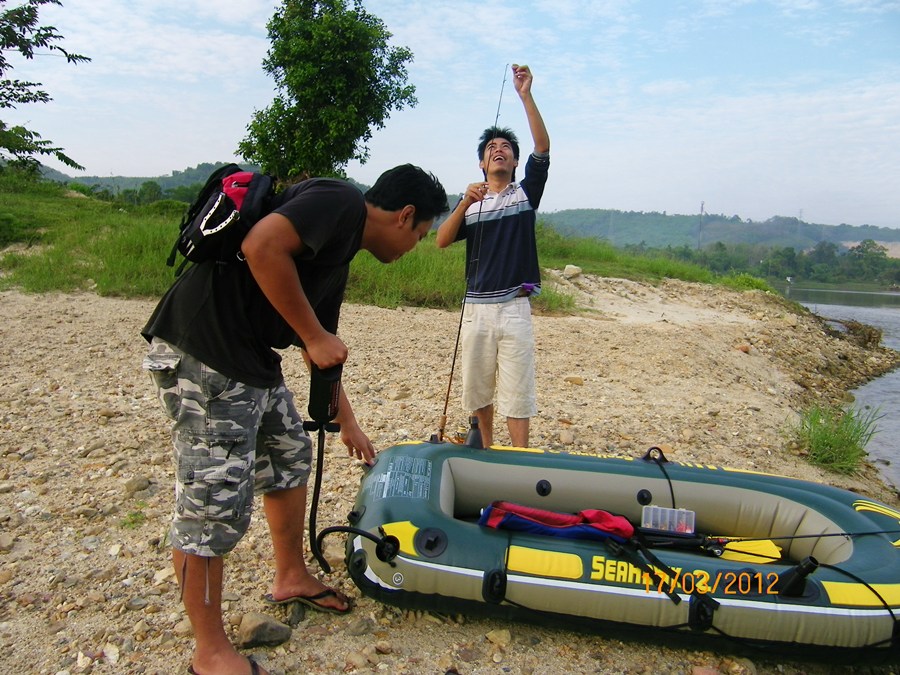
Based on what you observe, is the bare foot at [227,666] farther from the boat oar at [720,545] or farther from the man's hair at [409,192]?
the boat oar at [720,545]

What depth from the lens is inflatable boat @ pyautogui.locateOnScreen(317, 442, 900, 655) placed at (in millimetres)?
2188

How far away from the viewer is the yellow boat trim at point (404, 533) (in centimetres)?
229

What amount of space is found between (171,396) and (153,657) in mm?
960

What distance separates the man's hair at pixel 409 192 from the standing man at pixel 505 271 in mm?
1437

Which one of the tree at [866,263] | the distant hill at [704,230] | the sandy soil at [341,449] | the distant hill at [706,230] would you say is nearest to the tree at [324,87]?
the sandy soil at [341,449]

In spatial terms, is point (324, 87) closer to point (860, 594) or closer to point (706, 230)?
point (860, 594)

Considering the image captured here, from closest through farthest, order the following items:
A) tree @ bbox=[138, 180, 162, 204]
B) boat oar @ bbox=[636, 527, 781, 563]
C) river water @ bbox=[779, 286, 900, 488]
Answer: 1. boat oar @ bbox=[636, 527, 781, 563]
2. river water @ bbox=[779, 286, 900, 488]
3. tree @ bbox=[138, 180, 162, 204]

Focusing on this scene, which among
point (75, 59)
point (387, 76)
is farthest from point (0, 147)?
point (387, 76)

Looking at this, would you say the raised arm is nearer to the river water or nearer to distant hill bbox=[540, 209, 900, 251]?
the river water

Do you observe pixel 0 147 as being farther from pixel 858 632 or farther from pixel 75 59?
pixel 858 632

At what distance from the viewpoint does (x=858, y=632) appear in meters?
2.17
